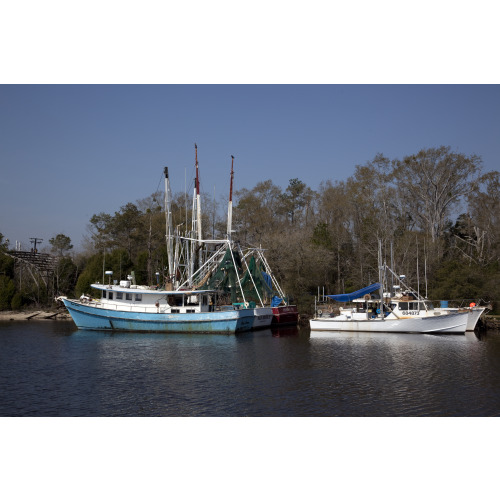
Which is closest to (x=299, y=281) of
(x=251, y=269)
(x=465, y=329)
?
(x=251, y=269)

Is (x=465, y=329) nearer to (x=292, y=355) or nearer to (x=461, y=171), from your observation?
(x=292, y=355)

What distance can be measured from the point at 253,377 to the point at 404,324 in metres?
19.2

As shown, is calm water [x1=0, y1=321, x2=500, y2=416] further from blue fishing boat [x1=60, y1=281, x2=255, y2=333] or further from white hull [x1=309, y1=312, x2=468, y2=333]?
blue fishing boat [x1=60, y1=281, x2=255, y2=333]

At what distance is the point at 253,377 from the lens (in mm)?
23375

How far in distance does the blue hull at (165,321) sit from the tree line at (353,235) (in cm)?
1458

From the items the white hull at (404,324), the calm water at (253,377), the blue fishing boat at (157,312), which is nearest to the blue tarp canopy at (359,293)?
the white hull at (404,324)

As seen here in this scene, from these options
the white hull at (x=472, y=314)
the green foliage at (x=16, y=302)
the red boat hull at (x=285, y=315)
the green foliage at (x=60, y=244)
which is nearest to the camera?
the white hull at (x=472, y=314)

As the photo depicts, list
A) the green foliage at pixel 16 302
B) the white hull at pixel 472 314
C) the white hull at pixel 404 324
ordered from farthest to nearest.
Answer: the green foliage at pixel 16 302 → the white hull at pixel 472 314 → the white hull at pixel 404 324

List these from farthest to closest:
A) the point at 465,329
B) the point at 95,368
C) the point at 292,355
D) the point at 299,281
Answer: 1. the point at 299,281
2. the point at 465,329
3. the point at 292,355
4. the point at 95,368

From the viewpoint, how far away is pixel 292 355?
29.8 meters

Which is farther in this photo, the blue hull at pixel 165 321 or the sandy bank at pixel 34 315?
the sandy bank at pixel 34 315

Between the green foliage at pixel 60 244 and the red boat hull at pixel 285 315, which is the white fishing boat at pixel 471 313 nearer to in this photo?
the red boat hull at pixel 285 315

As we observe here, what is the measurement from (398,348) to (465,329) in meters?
9.83

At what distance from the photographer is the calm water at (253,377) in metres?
18.1
